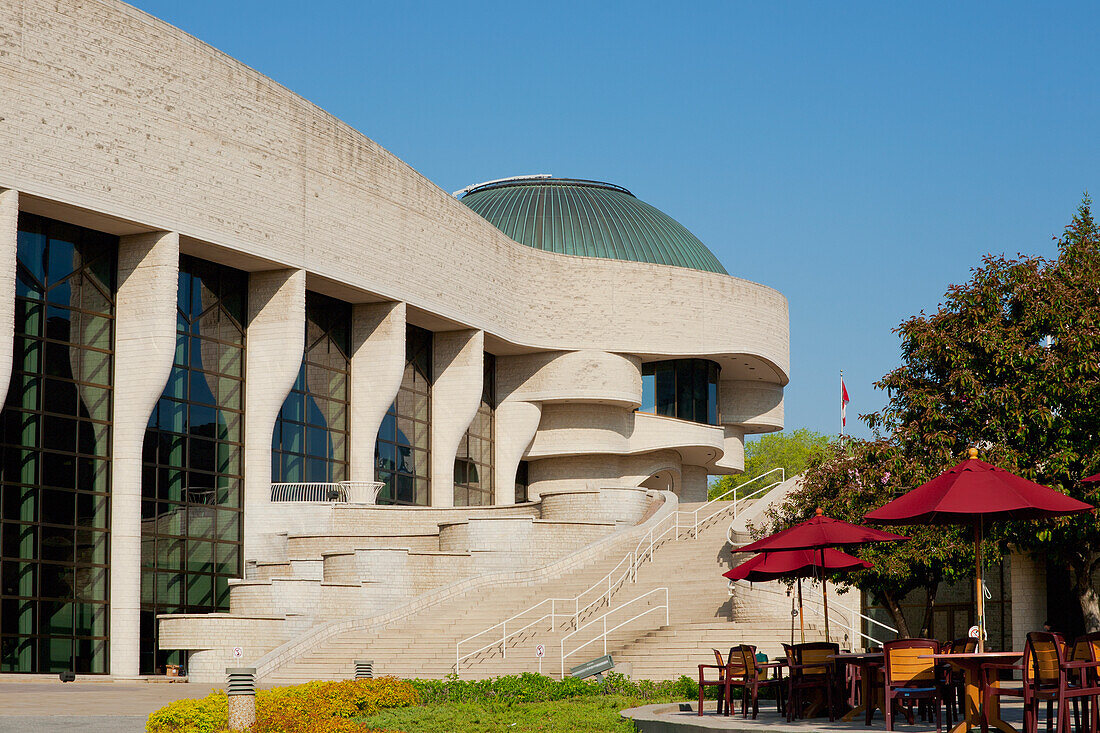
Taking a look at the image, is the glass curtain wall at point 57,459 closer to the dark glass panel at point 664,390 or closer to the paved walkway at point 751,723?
the paved walkway at point 751,723

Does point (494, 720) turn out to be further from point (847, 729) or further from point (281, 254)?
point (281, 254)

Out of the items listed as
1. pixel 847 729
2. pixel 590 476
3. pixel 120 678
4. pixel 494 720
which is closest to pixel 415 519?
pixel 120 678

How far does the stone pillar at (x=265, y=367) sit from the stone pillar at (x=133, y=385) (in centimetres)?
390

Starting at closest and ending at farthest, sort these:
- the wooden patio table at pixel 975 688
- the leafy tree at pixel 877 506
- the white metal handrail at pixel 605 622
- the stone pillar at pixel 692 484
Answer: the wooden patio table at pixel 975 688
the leafy tree at pixel 877 506
the white metal handrail at pixel 605 622
the stone pillar at pixel 692 484

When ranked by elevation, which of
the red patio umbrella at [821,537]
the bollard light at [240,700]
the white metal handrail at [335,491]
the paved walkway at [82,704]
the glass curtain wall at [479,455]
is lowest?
the paved walkway at [82,704]

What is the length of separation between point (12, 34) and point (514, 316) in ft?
67.7

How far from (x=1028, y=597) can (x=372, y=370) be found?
20637 mm

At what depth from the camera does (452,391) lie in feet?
138

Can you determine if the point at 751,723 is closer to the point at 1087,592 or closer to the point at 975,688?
the point at 975,688

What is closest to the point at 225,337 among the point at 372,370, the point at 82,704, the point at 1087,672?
the point at 372,370

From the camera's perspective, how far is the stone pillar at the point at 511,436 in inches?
1810

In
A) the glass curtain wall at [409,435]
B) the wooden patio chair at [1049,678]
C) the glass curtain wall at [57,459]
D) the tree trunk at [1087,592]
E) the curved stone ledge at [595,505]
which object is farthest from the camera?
the glass curtain wall at [409,435]

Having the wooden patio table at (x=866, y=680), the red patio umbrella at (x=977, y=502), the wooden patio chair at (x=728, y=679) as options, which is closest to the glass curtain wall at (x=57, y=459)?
the wooden patio chair at (x=728, y=679)

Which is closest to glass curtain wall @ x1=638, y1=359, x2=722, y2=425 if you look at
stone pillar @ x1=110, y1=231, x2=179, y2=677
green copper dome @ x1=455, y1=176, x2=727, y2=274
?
green copper dome @ x1=455, y1=176, x2=727, y2=274
